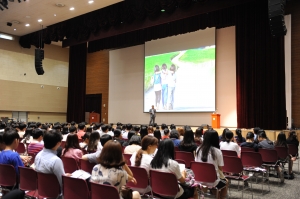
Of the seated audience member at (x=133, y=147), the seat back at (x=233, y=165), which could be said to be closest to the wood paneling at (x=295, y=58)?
the seat back at (x=233, y=165)

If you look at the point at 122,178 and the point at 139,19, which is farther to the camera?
the point at 139,19

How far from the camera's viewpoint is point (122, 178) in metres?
2.46

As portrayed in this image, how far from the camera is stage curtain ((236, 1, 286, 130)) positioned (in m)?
11.2

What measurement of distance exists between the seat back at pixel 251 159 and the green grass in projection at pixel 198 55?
865 centimetres

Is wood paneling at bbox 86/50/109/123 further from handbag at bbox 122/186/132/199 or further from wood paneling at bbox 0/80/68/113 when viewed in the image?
handbag at bbox 122/186/132/199

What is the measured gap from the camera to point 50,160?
9.40 ft

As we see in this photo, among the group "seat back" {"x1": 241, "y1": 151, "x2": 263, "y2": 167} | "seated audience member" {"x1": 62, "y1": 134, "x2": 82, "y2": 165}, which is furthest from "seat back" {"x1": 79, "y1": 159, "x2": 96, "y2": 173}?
"seat back" {"x1": 241, "y1": 151, "x2": 263, "y2": 167}

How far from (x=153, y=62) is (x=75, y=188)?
12.7m

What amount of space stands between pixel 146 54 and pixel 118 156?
43.6 feet

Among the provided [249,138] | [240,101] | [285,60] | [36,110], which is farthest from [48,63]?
[249,138]

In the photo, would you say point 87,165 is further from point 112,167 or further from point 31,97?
point 31,97

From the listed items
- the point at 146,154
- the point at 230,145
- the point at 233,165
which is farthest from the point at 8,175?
the point at 230,145

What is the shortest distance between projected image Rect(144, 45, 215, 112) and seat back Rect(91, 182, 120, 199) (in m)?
10.9

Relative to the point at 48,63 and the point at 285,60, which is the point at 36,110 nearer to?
the point at 48,63
